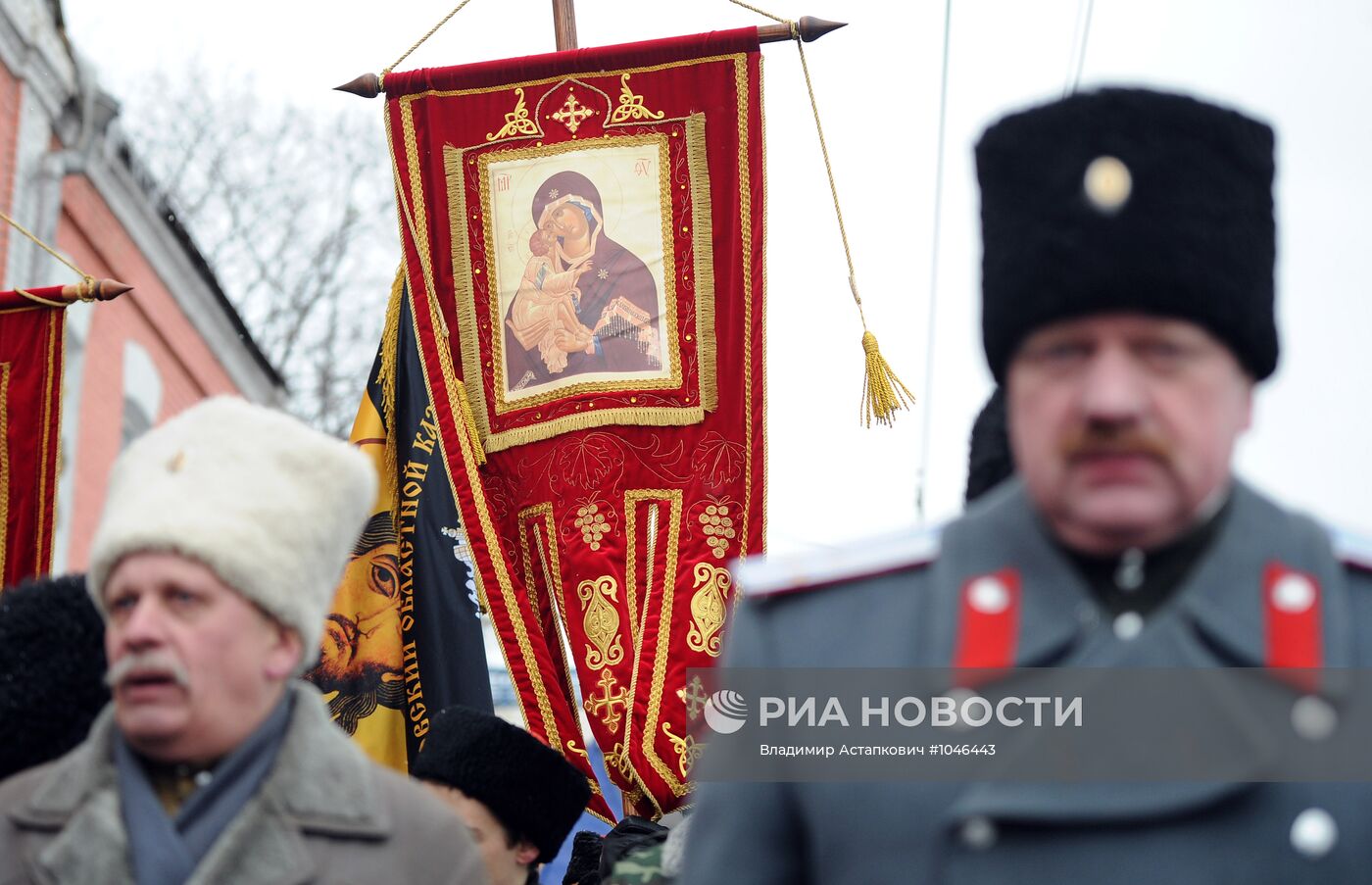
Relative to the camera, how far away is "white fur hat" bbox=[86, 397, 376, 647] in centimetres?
266

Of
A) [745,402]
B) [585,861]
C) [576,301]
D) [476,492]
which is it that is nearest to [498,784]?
[585,861]

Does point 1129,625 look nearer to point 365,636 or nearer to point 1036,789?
point 1036,789

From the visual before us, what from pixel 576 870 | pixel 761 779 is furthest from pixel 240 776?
pixel 576 870

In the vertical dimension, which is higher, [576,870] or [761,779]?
[761,779]

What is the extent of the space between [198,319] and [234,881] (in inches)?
566

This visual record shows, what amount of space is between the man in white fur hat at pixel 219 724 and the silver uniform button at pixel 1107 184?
133 cm

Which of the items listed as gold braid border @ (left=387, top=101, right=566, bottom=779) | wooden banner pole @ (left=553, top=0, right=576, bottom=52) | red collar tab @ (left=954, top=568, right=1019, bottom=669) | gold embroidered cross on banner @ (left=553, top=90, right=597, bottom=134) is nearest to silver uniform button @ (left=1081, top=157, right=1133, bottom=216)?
red collar tab @ (left=954, top=568, right=1019, bottom=669)

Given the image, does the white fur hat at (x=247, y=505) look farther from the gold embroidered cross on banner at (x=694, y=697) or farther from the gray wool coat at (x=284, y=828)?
the gold embroidered cross on banner at (x=694, y=697)

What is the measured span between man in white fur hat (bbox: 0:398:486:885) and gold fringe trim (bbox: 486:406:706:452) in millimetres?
2545

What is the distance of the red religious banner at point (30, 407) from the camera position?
6227mm

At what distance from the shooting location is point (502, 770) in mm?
4418

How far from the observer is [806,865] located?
2.10 meters

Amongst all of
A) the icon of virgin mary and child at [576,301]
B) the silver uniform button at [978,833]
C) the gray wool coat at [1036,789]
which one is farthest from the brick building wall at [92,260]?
the silver uniform button at [978,833]

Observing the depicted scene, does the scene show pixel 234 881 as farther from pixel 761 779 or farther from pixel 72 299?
pixel 72 299
